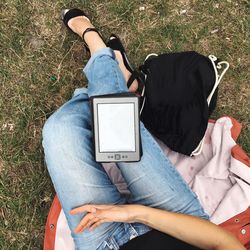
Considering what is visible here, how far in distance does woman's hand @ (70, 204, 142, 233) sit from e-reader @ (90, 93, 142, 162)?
207 millimetres

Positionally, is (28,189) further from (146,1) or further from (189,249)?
(146,1)

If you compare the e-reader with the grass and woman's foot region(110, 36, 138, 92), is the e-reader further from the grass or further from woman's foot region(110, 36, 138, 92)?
the grass

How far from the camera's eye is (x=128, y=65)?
235 centimetres

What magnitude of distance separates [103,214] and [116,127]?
36 centimetres

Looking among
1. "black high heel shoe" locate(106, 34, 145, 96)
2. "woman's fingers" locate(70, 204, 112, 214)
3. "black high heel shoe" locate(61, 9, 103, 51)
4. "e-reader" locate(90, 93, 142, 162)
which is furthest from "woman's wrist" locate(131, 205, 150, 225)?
"black high heel shoe" locate(61, 9, 103, 51)

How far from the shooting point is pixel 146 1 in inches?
101

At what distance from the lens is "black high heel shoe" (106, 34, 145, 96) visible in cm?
225

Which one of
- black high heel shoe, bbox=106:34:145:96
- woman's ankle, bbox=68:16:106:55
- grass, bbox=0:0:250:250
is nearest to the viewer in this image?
black high heel shoe, bbox=106:34:145:96

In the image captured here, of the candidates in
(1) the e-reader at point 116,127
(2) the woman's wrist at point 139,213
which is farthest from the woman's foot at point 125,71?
(2) the woman's wrist at point 139,213

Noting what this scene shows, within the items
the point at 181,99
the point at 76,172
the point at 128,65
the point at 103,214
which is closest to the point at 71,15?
the point at 128,65

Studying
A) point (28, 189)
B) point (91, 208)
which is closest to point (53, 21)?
point (28, 189)

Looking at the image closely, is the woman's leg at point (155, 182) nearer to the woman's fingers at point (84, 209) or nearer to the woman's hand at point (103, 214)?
the woman's hand at point (103, 214)

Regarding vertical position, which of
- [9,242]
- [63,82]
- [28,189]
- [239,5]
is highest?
[239,5]

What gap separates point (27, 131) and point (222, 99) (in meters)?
1.12
